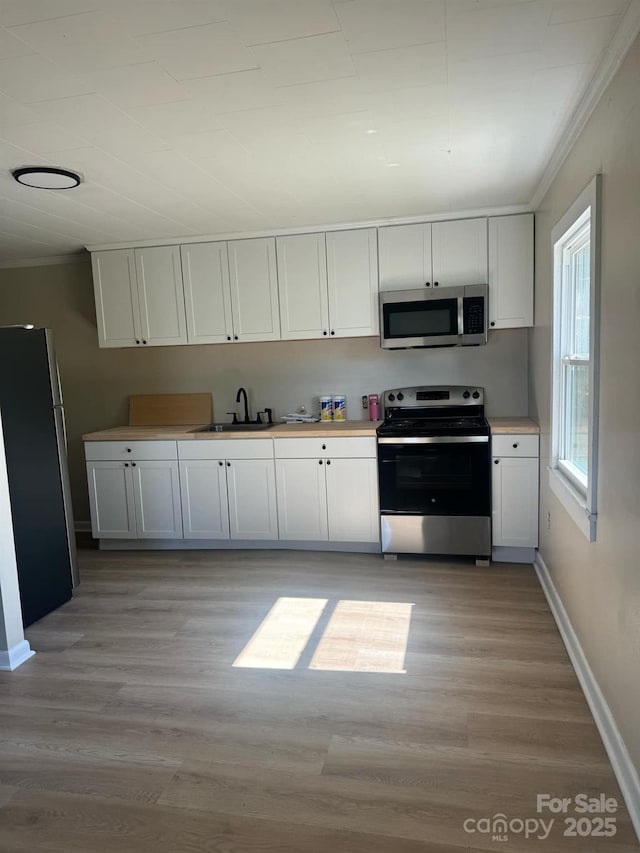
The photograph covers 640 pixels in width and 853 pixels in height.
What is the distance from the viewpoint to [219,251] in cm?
405

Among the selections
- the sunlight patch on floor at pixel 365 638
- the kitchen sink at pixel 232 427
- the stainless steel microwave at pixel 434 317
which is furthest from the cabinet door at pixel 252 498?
the stainless steel microwave at pixel 434 317

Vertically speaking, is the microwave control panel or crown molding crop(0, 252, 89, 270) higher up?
crown molding crop(0, 252, 89, 270)

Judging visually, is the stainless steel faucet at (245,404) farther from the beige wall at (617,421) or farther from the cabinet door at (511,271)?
the beige wall at (617,421)

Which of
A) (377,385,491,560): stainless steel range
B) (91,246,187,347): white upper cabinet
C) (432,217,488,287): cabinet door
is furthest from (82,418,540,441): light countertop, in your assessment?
(432,217,488,287): cabinet door

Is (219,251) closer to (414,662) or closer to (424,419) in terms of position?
(424,419)

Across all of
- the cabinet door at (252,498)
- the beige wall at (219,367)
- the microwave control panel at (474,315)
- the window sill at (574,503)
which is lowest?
the cabinet door at (252,498)

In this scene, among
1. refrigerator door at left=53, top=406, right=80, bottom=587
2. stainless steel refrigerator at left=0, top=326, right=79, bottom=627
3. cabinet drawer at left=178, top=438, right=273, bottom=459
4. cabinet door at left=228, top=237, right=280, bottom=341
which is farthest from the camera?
cabinet door at left=228, top=237, right=280, bottom=341

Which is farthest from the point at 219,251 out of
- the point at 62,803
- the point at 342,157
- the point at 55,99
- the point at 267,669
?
the point at 62,803

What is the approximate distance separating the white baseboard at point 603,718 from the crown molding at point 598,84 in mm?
2126

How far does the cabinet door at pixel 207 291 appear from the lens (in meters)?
4.07

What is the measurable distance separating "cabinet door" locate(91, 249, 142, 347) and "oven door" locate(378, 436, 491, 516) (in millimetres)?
2133

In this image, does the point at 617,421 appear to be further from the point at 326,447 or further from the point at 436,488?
the point at 326,447

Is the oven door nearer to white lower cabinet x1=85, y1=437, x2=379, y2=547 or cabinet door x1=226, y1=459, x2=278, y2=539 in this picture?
white lower cabinet x1=85, y1=437, x2=379, y2=547

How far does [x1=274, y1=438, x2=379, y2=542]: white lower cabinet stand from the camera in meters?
3.76
